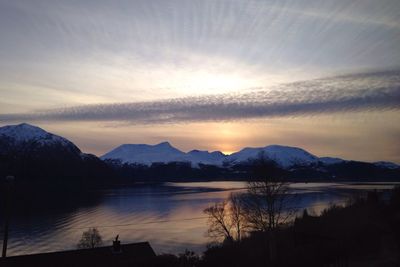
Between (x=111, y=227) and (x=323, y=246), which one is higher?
(x=323, y=246)

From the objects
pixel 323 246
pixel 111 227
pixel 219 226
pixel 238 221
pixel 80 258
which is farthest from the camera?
pixel 111 227

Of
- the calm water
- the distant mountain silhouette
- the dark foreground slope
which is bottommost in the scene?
the calm water

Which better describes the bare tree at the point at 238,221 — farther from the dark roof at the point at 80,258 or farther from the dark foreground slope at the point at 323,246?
the dark roof at the point at 80,258

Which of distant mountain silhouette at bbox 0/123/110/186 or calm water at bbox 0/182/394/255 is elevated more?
distant mountain silhouette at bbox 0/123/110/186

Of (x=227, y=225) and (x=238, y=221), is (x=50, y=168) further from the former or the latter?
(x=238, y=221)

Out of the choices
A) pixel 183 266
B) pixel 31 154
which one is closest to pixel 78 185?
pixel 31 154

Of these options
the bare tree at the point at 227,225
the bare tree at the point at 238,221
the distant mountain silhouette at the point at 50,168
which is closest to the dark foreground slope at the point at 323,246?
the bare tree at the point at 238,221

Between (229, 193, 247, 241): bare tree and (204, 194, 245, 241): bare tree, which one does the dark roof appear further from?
(229, 193, 247, 241): bare tree

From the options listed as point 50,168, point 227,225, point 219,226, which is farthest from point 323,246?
point 50,168

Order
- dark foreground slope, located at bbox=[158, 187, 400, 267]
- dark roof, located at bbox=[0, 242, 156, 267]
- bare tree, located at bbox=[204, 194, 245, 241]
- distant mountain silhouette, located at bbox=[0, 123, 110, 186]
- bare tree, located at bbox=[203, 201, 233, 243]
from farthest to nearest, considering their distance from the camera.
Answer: distant mountain silhouette, located at bbox=[0, 123, 110, 186] → bare tree, located at bbox=[204, 194, 245, 241] → bare tree, located at bbox=[203, 201, 233, 243] → dark roof, located at bbox=[0, 242, 156, 267] → dark foreground slope, located at bbox=[158, 187, 400, 267]

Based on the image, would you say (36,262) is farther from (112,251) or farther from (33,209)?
(33,209)

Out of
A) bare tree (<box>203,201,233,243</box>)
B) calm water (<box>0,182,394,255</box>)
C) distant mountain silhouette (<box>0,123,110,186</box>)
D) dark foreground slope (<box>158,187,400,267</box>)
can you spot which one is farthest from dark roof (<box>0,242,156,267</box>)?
distant mountain silhouette (<box>0,123,110,186</box>)

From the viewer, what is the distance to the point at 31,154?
192 m

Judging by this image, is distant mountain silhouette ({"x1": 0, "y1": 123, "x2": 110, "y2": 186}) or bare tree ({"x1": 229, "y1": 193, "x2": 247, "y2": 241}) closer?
bare tree ({"x1": 229, "y1": 193, "x2": 247, "y2": 241})
